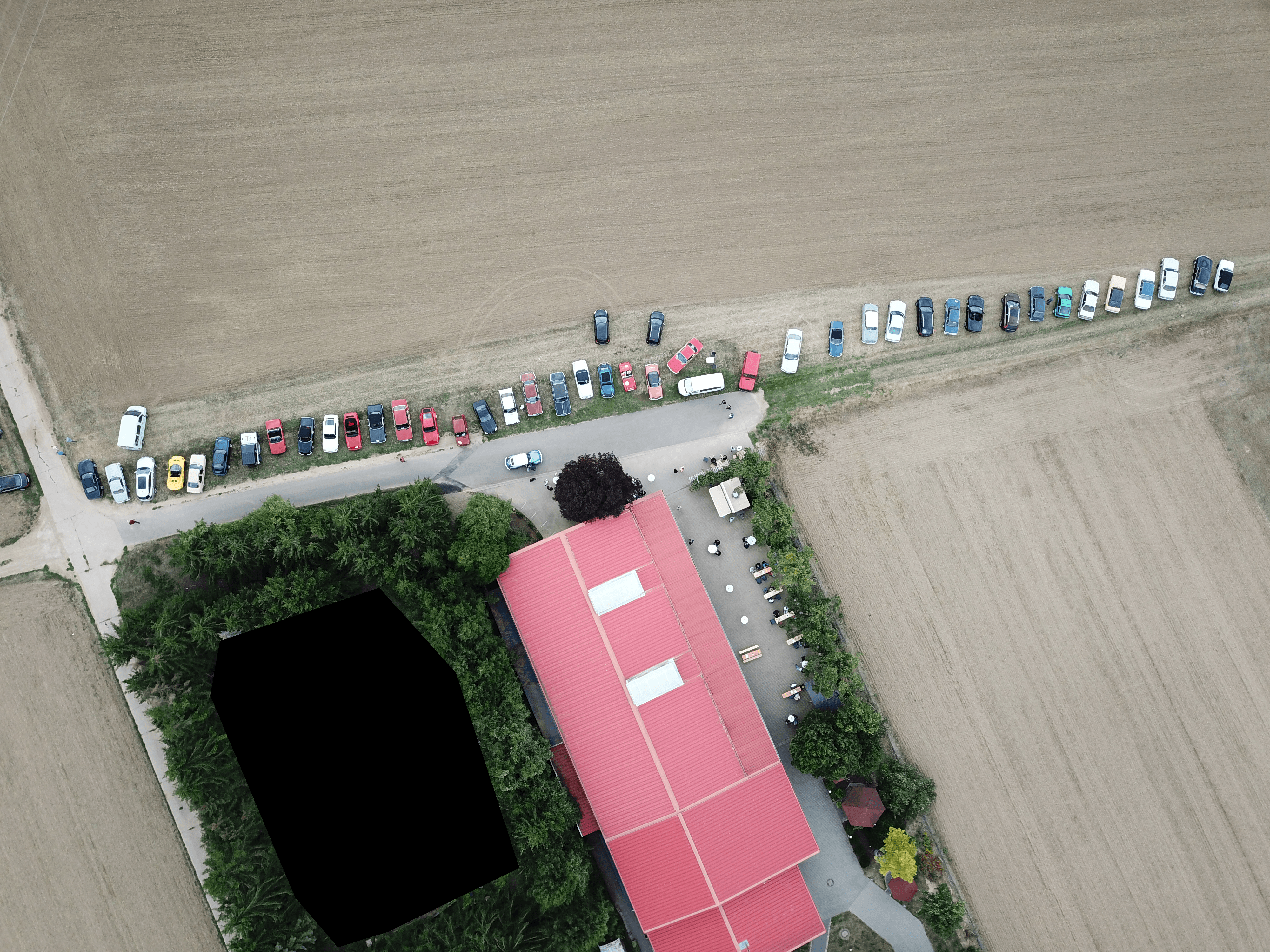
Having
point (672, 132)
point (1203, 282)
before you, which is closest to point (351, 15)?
point (672, 132)

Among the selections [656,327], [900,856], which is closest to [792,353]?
[656,327]

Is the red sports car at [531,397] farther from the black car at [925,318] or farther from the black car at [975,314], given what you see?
the black car at [975,314]

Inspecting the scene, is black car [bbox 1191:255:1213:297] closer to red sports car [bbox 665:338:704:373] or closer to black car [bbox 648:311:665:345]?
red sports car [bbox 665:338:704:373]

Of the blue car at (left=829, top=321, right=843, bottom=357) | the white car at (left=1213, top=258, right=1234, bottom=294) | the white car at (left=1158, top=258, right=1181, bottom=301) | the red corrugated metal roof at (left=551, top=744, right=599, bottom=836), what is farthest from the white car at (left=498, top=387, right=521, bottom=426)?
the white car at (left=1213, top=258, right=1234, bottom=294)

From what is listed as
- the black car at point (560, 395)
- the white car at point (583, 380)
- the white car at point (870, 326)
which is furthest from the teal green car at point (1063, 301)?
the black car at point (560, 395)

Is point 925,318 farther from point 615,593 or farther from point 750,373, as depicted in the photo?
point 615,593

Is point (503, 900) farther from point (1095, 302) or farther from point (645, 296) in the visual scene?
point (1095, 302)
